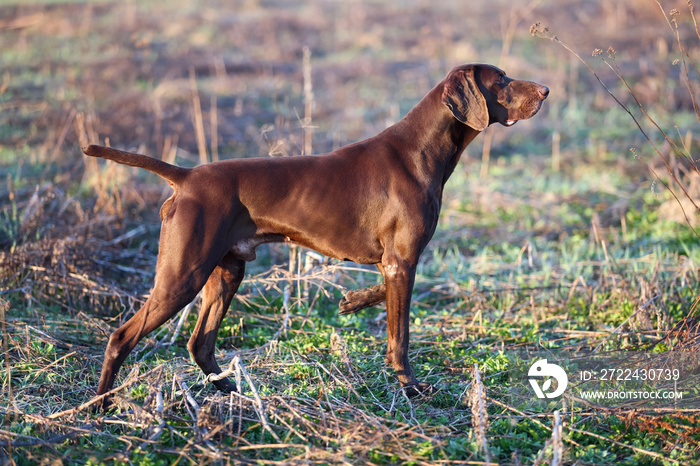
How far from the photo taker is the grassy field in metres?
3.24

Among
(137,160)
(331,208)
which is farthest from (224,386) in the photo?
(137,160)

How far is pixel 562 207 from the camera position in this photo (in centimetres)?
776

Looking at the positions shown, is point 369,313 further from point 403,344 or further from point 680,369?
point 680,369

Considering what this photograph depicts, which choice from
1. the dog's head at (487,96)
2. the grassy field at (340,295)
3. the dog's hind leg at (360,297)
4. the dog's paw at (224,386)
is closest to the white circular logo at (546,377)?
the grassy field at (340,295)

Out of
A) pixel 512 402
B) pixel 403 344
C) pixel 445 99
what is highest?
pixel 445 99

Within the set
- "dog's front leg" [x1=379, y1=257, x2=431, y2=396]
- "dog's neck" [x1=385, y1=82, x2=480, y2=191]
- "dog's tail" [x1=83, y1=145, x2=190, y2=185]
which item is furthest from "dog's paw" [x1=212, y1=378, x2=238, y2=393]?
"dog's neck" [x1=385, y1=82, x2=480, y2=191]

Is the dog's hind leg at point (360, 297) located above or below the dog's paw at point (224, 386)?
above

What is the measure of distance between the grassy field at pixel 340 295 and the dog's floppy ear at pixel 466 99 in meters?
A: 1.01

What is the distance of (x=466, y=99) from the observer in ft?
12.5

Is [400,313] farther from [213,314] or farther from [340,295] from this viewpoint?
[340,295]

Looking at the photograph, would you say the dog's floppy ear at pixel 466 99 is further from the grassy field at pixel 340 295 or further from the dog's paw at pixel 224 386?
the dog's paw at pixel 224 386

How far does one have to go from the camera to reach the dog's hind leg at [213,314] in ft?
13.0

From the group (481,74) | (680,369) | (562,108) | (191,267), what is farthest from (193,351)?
(562,108)

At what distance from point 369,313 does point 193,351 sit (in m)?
1.75
